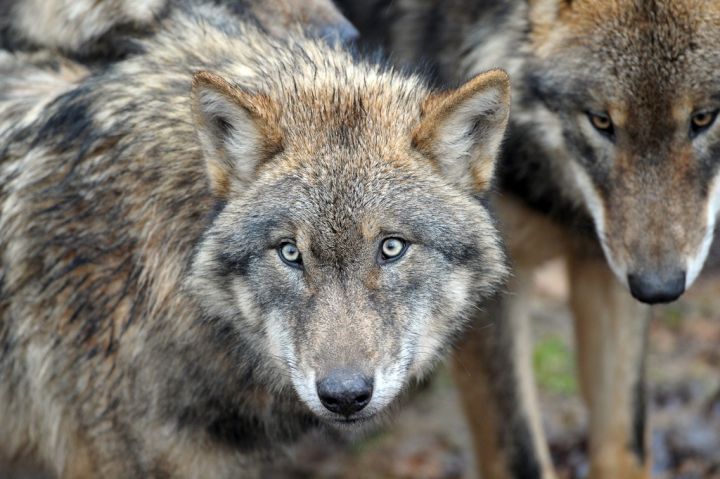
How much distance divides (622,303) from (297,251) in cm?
301

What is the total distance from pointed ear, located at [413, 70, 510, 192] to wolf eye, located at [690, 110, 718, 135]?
4.09 ft

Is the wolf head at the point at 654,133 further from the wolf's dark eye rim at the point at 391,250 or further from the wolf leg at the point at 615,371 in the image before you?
the wolf's dark eye rim at the point at 391,250

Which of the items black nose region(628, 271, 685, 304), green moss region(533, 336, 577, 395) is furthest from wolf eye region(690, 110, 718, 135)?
green moss region(533, 336, 577, 395)

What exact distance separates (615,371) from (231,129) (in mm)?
3307

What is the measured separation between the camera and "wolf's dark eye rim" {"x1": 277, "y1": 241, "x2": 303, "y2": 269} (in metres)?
4.52

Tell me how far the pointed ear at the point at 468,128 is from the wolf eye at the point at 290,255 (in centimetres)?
65

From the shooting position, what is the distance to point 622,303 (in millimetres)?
6957

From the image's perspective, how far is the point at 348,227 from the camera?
444cm

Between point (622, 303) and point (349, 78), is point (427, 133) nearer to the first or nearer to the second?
point (349, 78)

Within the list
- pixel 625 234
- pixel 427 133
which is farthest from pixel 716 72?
pixel 427 133

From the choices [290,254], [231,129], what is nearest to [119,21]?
[231,129]

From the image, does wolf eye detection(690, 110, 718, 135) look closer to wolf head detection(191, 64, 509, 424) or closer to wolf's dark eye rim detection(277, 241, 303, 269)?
wolf head detection(191, 64, 509, 424)

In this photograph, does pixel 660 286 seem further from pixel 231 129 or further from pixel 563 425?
pixel 563 425

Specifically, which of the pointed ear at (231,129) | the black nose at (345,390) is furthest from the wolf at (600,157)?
the black nose at (345,390)
